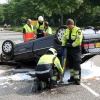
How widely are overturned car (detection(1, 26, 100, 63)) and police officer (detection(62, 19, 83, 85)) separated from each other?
790 millimetres

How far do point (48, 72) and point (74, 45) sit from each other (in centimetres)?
112

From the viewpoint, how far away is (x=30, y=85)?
26.1 ft

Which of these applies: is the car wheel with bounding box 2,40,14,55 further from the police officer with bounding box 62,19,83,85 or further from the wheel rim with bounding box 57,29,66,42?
the police officer with bounding box 62,19,83,85

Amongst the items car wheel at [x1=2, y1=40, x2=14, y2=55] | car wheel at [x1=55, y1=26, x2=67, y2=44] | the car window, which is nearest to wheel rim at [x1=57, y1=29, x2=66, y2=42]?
car wheel at [x1=55, y1=26, x2=67, y2=44]

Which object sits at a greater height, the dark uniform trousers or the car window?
the car window

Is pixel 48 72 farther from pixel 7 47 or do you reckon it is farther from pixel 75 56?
pixel 7 47

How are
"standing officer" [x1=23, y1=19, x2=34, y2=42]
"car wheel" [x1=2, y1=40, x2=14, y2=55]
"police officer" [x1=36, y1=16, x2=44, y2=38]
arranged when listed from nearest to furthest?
1. "car wheel" [x1=2, y1=40, x2=14, y2=55]
2. "police officer" [x1=36, y1=16, x2=44, y2=38]
3. "standing officer" [x1=23, y1=19, x2=34, y2=42]

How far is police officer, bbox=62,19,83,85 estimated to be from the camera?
7883 millimetres

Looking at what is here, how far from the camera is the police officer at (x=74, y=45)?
7.88 meters

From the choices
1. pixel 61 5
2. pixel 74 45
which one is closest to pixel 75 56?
pixel 74 45

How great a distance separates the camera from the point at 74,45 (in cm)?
792

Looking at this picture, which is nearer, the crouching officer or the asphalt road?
the asphalt road

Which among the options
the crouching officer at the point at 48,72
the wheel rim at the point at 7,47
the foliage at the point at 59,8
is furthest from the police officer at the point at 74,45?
the foliage at the point at 59,8

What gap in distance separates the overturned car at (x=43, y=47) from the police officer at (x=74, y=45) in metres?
0.79
